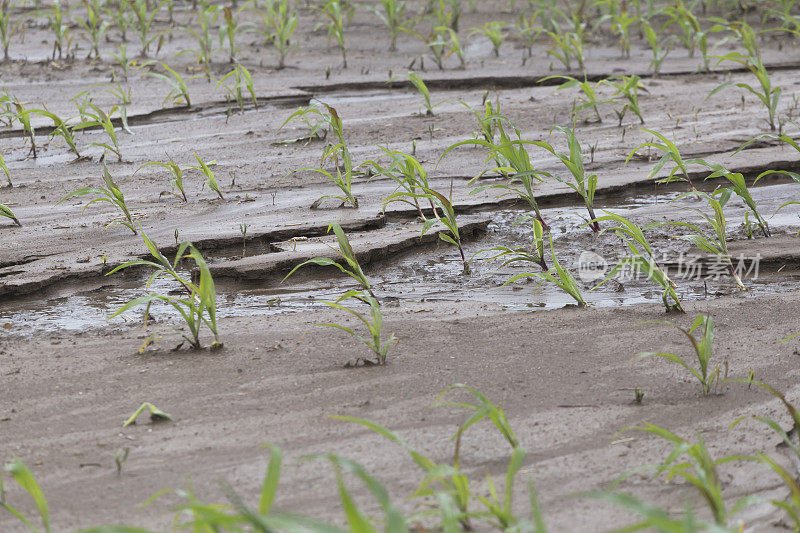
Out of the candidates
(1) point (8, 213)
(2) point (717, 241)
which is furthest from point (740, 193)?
(1) point (8, 213)

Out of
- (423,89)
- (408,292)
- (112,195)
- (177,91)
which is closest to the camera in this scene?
(408,292)

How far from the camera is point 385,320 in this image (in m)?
2.47

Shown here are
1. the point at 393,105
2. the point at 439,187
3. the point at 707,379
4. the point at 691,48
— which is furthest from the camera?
the point at 691,48

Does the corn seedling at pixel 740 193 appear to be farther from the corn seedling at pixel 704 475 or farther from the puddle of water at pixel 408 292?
the corn seedling at pixel 704 475

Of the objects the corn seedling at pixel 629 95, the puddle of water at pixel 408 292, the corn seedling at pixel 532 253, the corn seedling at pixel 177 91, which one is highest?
the corn seedling at pixel 629 95

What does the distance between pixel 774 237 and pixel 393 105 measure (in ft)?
8.49

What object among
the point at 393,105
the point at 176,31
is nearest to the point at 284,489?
the point at 393,105

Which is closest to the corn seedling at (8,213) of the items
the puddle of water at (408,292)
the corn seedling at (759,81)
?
the puddle of water at (408,292)

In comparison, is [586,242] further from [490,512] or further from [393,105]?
[393,105]

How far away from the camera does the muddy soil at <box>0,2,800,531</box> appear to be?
174 centimetres

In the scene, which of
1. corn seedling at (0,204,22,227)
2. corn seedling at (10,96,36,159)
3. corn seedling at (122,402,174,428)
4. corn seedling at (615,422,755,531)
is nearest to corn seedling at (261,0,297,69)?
corn seedling at (10,96,36,159)

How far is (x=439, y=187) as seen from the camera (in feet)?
12.1

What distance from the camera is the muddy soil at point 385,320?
5.70ft

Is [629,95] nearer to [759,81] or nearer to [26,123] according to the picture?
[759,81]
